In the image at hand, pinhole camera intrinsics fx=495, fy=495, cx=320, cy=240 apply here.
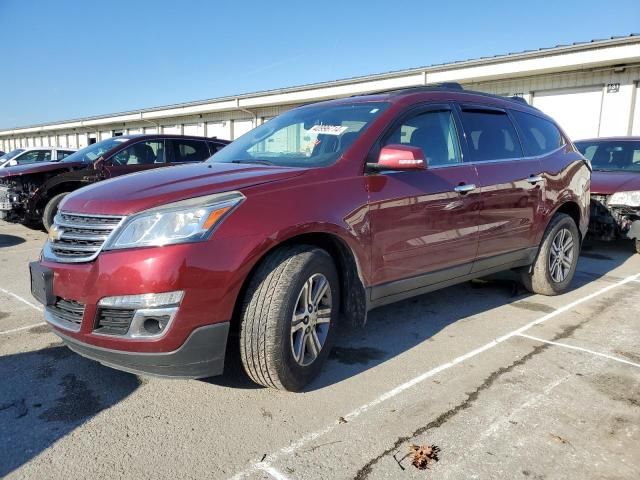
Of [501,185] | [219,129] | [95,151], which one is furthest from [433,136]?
[219,129]

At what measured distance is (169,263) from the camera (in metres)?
2.32

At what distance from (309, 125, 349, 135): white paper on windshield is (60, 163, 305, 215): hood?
1.93 feet

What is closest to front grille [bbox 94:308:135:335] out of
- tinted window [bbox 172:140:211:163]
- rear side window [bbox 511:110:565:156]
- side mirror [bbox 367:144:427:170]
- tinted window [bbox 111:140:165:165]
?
side mirror [bbox 367:144:427:170]

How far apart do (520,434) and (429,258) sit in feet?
4.47

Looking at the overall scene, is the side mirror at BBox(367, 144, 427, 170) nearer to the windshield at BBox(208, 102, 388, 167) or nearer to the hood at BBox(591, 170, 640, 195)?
the windshield at BBox(208, 102, 388, 167)

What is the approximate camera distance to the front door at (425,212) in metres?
3.19

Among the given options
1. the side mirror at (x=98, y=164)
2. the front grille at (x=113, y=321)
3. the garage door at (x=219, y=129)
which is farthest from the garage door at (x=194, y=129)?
the front grille at (x=113, y=321)

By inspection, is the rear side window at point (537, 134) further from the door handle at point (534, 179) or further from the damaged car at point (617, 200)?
the damaged car at point (617, 200)

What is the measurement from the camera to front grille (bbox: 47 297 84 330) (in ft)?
8.36

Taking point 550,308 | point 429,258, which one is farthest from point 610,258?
point 429,258

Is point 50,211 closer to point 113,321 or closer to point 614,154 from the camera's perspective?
point 113,321

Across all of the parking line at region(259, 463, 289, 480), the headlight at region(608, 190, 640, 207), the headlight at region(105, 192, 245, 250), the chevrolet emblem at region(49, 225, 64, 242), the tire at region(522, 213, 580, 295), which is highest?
the headlight at region(105, 192, 245, 250)

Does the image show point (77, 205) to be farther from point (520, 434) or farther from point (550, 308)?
point (550, 308)

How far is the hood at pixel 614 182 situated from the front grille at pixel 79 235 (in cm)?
663
